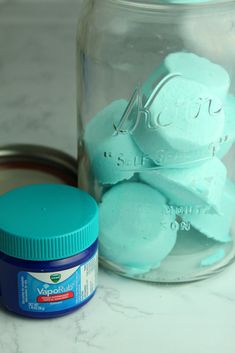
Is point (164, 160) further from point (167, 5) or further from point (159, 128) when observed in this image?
point (167, 5)

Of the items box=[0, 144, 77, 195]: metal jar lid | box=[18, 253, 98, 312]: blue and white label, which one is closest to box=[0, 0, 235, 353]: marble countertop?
box=[18, 253, 98, 312]: blue and white label

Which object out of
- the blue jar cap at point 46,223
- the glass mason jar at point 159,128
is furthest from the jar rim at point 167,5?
the blue jar cap at point 46,223

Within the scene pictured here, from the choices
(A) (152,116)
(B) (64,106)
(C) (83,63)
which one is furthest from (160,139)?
(B) (64,106)

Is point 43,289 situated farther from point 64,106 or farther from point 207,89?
point 64,106

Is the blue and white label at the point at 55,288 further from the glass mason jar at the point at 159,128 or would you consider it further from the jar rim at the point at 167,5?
the jar rim at the point at 167,5

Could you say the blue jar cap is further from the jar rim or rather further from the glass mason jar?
the jar rim

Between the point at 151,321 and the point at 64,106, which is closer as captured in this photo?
the point at 151,321
